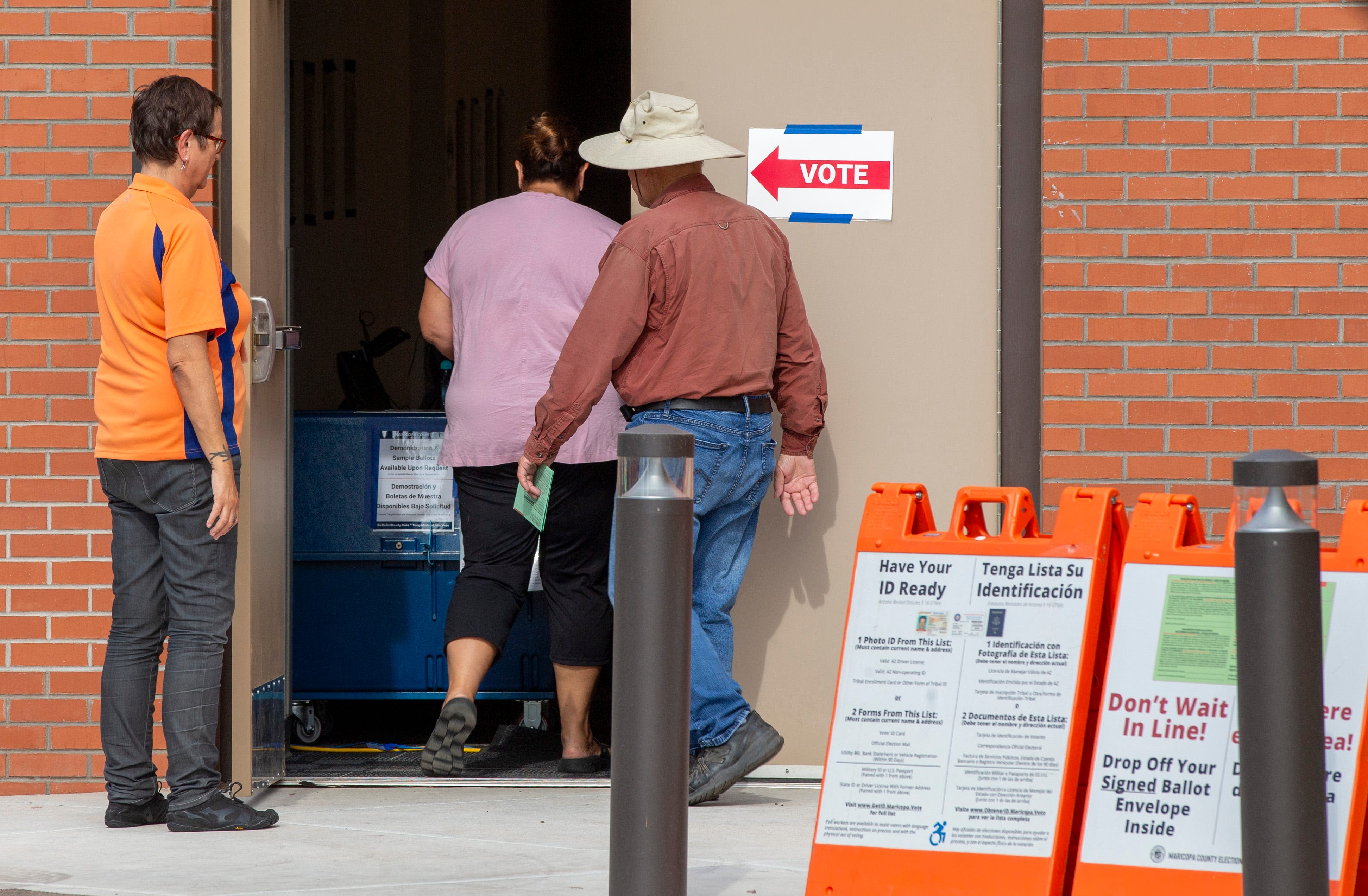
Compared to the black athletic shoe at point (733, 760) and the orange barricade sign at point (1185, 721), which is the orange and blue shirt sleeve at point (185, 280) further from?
the orange barricade sign at point (1185, 721)

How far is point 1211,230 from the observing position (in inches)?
171

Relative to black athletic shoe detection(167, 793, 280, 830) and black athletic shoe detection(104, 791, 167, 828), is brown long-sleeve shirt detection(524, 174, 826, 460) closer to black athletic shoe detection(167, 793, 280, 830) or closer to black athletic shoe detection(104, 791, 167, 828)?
black athletic shoe detection(167, 793, 280, 830)

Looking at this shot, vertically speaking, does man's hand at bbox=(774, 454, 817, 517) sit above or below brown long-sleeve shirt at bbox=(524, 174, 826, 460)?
below

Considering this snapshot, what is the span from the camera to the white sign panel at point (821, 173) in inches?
177

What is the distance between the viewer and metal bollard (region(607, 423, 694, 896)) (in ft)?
8.38

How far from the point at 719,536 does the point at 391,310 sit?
5293 mm

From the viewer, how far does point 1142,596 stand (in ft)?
Answer: 9.32

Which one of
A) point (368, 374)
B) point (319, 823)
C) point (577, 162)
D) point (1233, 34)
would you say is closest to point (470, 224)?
point (577, 162)

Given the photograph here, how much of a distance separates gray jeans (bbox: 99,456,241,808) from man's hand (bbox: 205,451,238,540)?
49 mm

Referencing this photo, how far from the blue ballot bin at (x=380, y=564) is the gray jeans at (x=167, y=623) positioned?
132cm

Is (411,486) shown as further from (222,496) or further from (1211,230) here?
(1211,230)

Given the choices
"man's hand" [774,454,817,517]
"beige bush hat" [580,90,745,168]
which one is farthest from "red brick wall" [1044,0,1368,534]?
"beige bush hat" [580,90,745,168]

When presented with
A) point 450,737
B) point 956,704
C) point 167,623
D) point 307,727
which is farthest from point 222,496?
point 956,704

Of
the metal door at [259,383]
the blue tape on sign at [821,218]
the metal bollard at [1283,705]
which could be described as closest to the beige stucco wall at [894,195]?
the blue tape on sign at [821,218]
